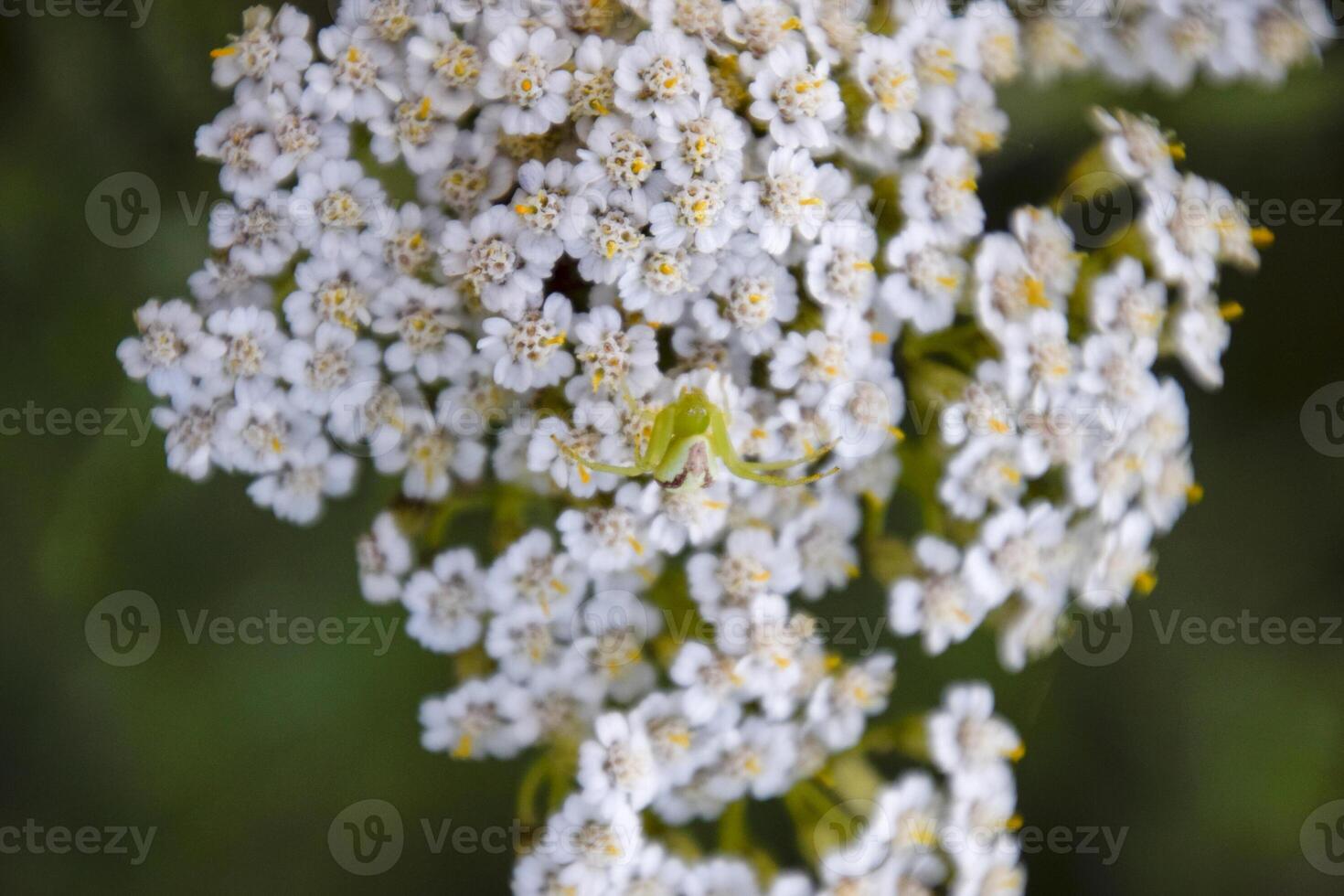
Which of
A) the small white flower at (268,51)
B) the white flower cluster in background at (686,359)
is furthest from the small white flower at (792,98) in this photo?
the small white flower at (268,51)

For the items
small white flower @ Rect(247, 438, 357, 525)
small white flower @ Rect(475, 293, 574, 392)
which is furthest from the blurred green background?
small white flower @ Rect(475, 293, 574, 392)

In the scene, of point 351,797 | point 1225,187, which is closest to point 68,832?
point 351,797

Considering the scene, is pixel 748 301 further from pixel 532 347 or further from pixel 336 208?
pixel 336 208

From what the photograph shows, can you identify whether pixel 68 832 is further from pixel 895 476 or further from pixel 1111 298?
pixel 1111 298

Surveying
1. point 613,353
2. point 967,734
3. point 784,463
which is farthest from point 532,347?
point 967,734

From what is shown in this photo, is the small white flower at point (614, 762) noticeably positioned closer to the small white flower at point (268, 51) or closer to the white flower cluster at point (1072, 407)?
the white flower cluster at point (1072, 407)
